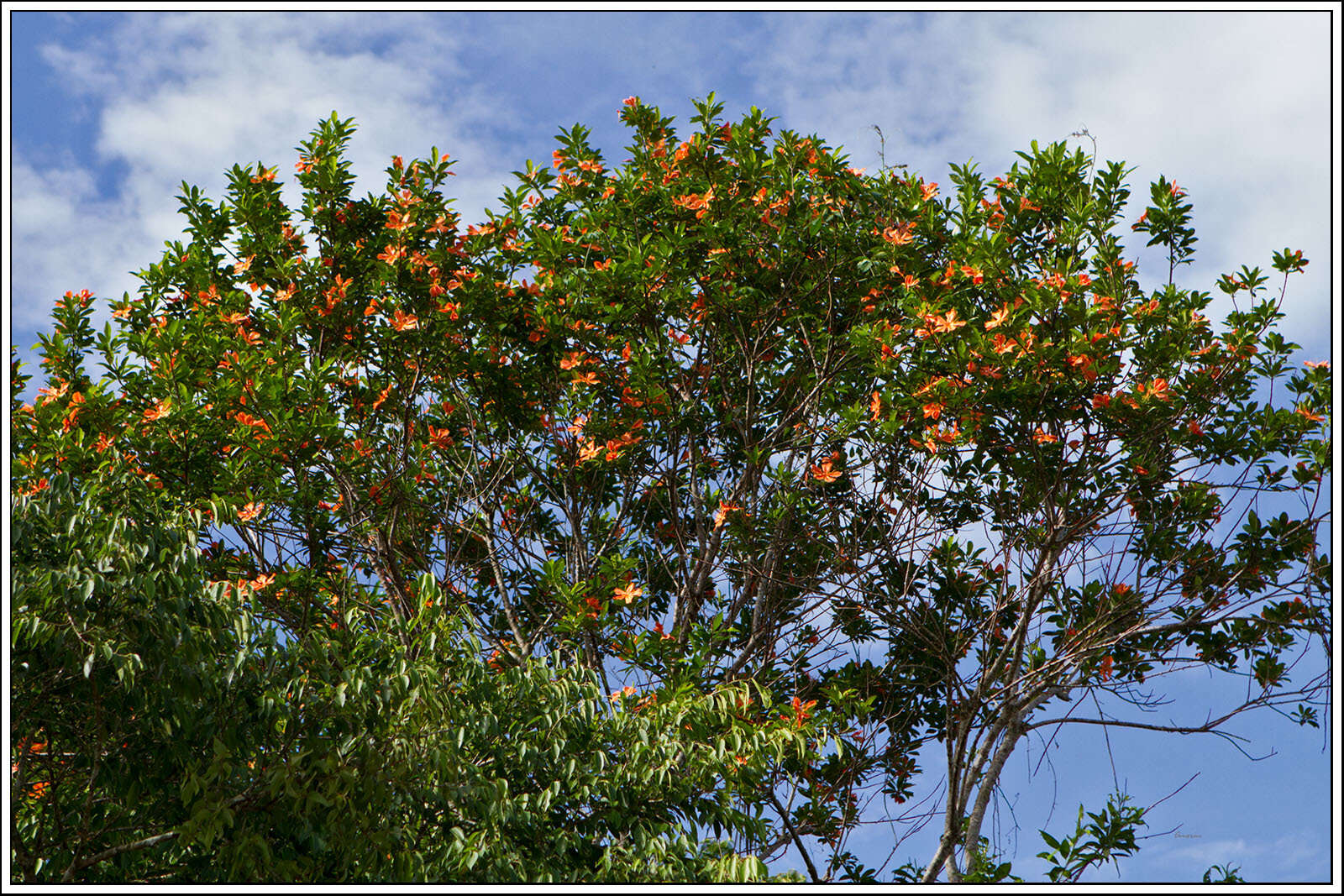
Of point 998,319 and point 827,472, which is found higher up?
point 998,319

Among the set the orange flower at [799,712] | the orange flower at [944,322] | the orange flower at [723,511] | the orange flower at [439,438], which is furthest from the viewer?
the orange flower at [439,438]

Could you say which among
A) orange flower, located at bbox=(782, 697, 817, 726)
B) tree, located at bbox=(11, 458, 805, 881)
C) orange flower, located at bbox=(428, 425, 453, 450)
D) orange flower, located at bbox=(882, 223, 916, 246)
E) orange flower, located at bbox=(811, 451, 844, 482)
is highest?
orange flower, located at bbox=(882, 223, 916, 246)

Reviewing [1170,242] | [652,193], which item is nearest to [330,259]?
[652,193]

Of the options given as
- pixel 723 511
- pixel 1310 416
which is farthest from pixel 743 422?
pixel 1310 416

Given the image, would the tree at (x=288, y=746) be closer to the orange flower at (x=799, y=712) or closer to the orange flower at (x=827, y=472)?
the orange flower at (x=799, y=712)

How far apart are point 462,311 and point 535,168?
1.37 m

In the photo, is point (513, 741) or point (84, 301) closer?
point (513, 741)

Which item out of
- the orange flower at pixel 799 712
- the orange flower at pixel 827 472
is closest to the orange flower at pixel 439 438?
the orange flower at pixel 827 472

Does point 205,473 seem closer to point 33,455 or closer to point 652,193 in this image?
point 33,455

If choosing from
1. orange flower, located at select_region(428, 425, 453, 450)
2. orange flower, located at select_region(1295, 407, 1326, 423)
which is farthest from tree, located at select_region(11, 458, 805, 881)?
orange flower, located at select_region(1295, 407, 1326, 423)

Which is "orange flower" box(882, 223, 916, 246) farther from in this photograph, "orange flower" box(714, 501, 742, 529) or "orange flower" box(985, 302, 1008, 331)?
"orange flower" box(714, 501, 742, 529)

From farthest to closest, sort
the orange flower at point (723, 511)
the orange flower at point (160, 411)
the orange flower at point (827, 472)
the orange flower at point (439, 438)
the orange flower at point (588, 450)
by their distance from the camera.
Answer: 1. the orange flower at point (439, 438)
2. the orange flower at point (588, 450)
3. the orange flower at point (723, 511)
4. the orange flower at point (827, 472)
5. the orange flower at point (160, 411)

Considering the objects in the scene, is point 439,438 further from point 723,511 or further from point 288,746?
point 288,746

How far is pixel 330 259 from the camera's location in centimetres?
790
